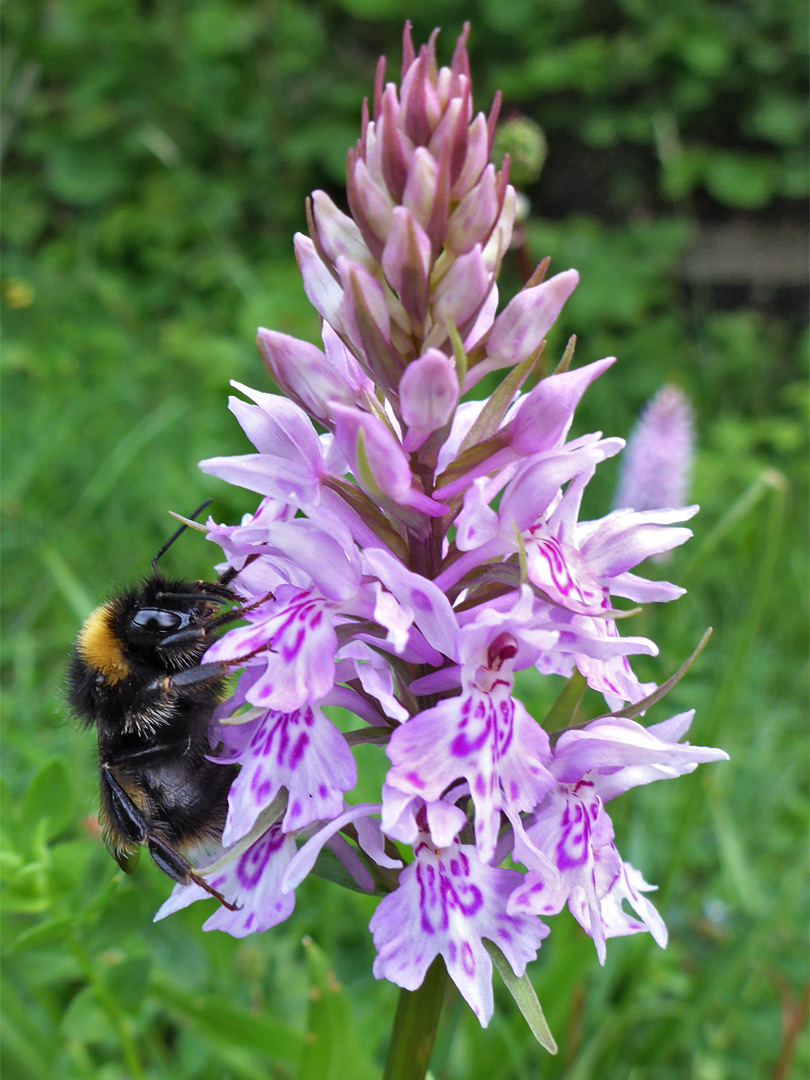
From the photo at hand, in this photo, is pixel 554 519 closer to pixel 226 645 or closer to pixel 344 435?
pixel 344 435

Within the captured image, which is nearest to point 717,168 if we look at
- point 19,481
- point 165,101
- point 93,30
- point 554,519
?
point 165,101

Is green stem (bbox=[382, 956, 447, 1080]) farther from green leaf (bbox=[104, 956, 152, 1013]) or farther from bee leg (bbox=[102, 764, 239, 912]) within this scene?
green leaf (bbox=[104, 956, 152, 1013])

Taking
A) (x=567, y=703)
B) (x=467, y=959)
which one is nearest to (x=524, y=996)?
(x=467, y=959)

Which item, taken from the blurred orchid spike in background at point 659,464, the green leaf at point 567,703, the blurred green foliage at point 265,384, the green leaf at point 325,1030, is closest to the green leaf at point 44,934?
the blurred green foliage at point 265,384

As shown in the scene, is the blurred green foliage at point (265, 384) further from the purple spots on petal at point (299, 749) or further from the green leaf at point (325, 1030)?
the purple spots on petal at point (299, 749)

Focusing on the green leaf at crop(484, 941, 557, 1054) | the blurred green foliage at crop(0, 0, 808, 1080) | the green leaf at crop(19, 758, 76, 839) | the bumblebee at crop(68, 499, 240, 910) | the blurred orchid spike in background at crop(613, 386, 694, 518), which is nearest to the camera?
the green leaf at crop(484, 941, 557, 1054)

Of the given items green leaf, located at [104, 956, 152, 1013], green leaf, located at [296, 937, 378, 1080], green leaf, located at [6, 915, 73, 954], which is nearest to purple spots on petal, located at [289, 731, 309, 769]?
green leaf, located at [296, 937, 378, 1080]
